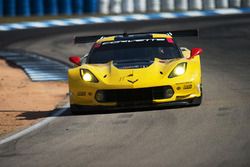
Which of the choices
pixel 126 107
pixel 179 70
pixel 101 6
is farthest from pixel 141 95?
pixel 101 6

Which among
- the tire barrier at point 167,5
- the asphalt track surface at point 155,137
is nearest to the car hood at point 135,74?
the asphalt track surface at point 155,137

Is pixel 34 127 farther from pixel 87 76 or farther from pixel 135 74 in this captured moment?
pixel 135 74

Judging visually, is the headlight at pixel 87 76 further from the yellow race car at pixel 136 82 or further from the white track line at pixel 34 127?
the white track line at pixel 34 127

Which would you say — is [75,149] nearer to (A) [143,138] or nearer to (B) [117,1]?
(A) [143,138]

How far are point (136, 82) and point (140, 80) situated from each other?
0.07 m

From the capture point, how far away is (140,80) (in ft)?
35.9

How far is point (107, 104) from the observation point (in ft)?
36.4

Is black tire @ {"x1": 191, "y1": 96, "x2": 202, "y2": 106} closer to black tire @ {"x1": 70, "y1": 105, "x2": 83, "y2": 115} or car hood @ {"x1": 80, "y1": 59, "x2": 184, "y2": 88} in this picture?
car hood @ {"x1": 80, "y1": 59, "x2": 184, "y2": 88}

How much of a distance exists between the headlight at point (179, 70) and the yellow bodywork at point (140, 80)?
4cm

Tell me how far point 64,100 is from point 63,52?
8014 millimetres

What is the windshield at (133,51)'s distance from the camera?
1203cm

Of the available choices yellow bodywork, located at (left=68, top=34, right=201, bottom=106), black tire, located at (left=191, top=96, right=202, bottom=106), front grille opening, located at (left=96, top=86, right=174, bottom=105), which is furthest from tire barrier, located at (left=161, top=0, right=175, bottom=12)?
front grille opening, located at (left=96, top=86, right=174, bottom=105)

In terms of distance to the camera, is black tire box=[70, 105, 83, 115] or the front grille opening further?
black tire box=[70, 105, 83, 115]

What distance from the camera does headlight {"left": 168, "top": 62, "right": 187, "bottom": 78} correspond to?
1112 centimetres
